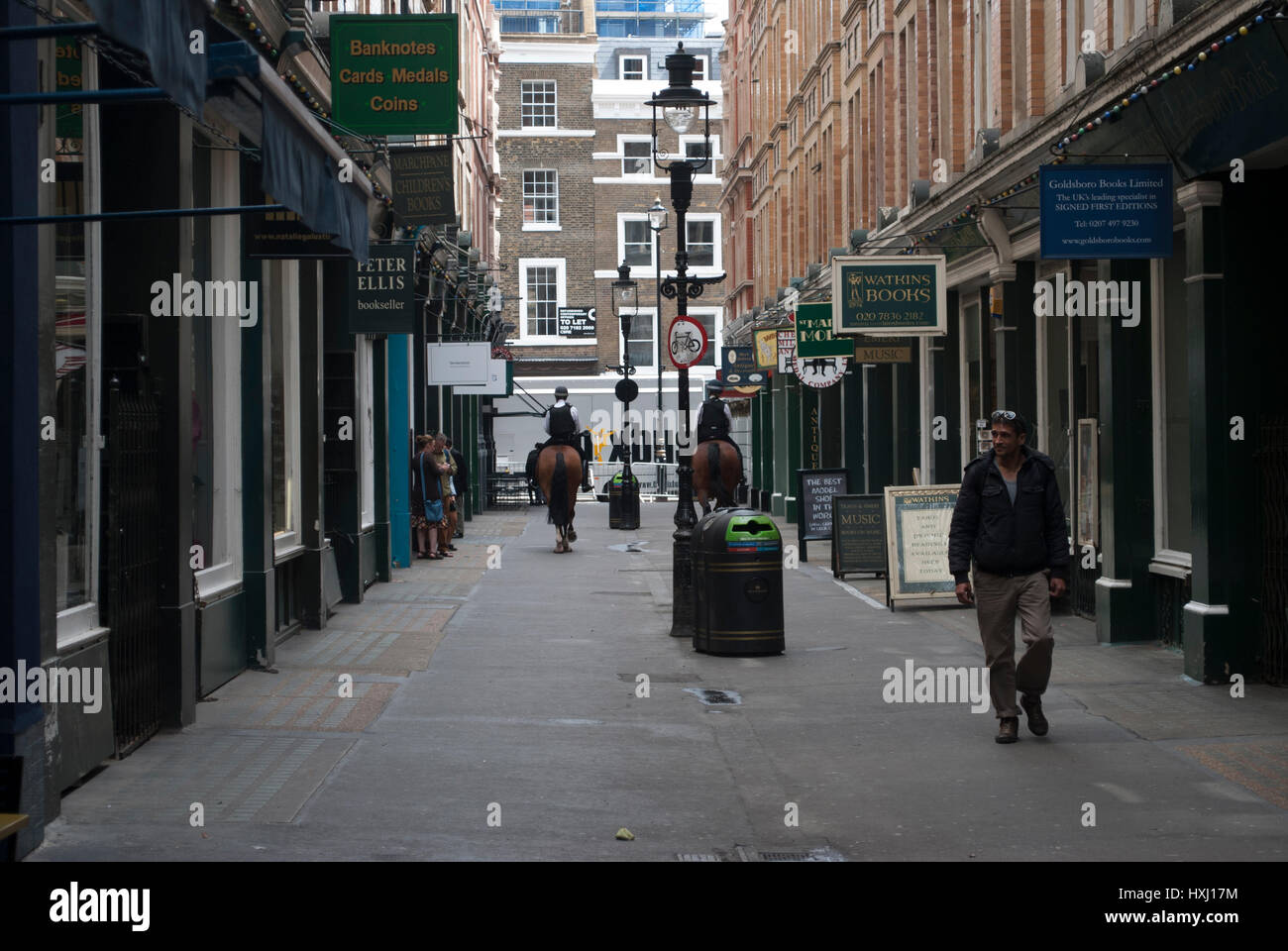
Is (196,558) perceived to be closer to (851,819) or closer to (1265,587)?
(851,819)

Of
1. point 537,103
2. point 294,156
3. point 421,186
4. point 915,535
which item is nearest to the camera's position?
point 294,156

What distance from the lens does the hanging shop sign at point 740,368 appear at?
3441 cm

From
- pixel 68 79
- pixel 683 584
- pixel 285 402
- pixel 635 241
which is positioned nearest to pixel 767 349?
pixel 683 584

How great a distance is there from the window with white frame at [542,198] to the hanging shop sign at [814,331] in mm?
41547

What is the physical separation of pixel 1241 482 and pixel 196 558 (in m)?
7.25

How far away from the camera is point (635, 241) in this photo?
6244 centimetres

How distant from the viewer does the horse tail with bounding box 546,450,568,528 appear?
2448 centimetres

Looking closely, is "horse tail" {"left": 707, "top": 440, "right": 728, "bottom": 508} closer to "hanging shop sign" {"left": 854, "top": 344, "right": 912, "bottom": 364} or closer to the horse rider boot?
the horse rider boot

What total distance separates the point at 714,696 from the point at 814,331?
10697 millimetres

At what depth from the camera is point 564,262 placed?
61.7m

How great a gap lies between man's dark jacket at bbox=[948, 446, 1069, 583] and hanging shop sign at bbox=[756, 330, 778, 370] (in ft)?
67.6

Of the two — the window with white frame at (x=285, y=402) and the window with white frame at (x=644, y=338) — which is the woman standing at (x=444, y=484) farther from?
the window with white frame at (x=644, y=338)

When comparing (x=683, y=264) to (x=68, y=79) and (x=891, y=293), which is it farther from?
(x=68, y=79)

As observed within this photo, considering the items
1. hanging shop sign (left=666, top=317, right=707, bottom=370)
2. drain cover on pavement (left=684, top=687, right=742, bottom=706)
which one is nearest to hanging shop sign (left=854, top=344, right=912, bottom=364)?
hanging shop sign (left=666, top=317, right=707, bottom=370)
